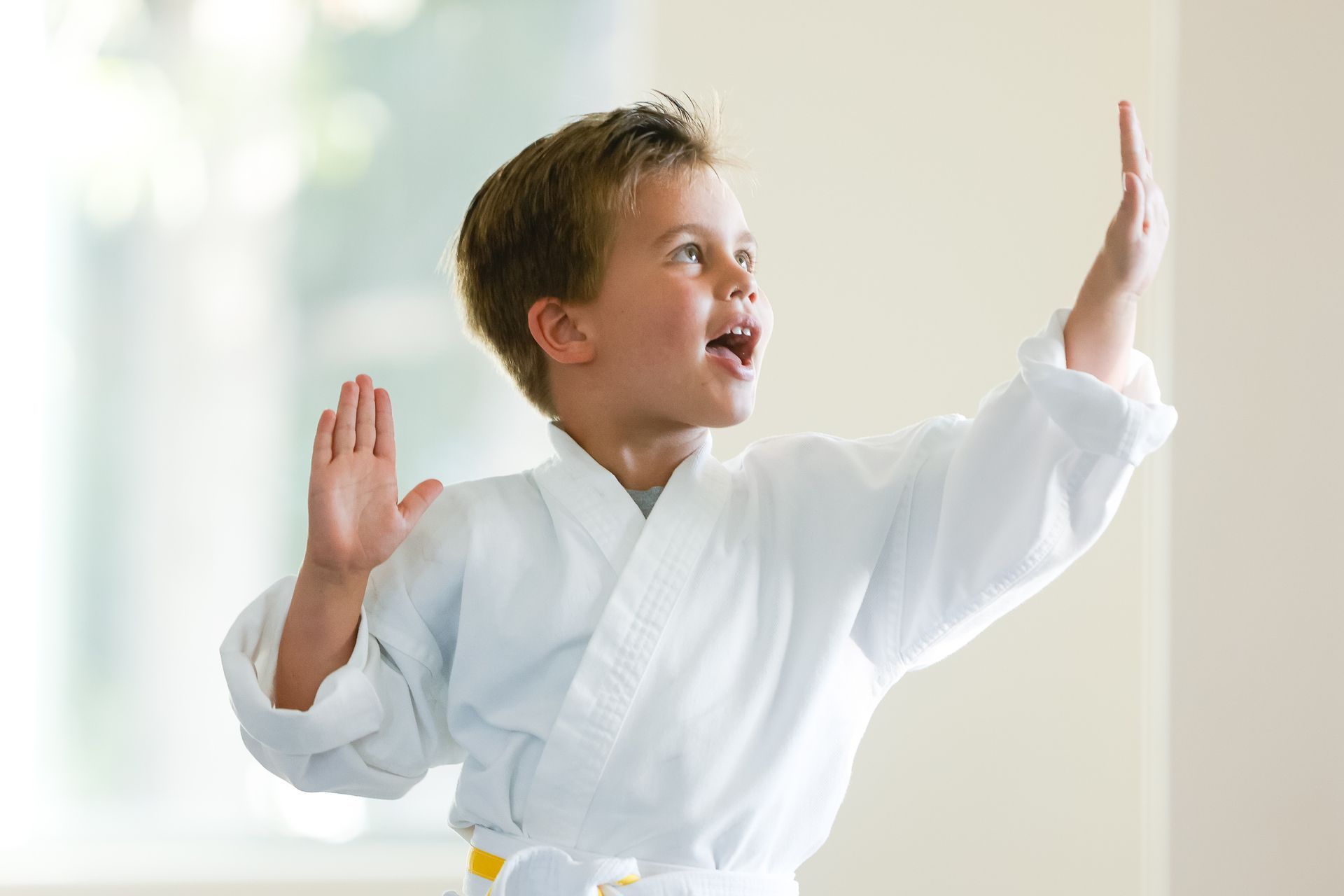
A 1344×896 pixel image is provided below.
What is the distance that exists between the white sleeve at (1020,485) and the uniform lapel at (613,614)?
0.65 ft

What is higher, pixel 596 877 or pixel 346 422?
pixel 346 422

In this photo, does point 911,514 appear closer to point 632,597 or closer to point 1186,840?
point 632,597

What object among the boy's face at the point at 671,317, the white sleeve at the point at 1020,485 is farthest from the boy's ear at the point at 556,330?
the white sleeve at the point at 1020,485

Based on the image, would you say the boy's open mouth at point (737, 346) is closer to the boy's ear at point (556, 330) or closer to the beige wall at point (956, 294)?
the boy's ear at point (556, 330)

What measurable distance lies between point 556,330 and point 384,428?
0.19 metres

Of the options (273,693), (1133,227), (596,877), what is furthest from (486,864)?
(1133,227)

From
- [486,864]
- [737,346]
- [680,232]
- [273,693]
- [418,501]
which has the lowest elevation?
[486,864]

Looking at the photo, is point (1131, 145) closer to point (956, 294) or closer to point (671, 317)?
point (671, 317)

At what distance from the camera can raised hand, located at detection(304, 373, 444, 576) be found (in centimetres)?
103

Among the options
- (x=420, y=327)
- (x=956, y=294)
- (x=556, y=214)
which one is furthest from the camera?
(x=420, y=327)

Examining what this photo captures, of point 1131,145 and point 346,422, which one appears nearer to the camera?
point 1131,145

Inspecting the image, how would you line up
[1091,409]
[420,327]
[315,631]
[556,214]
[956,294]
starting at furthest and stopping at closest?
[420,327] → [956,294] → [556,214] → [315,631] → [1091,409]

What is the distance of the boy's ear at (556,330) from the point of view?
1.16 metres

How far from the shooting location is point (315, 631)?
3.41 feet
